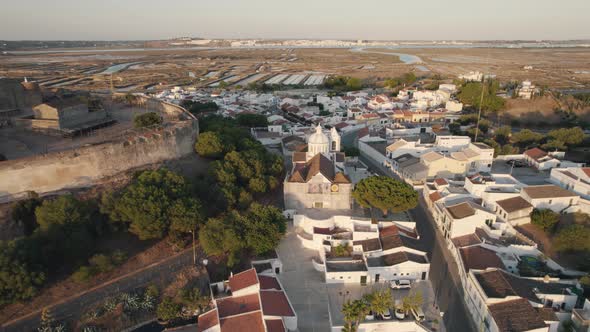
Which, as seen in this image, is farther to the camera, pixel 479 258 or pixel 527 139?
pixel 527 139

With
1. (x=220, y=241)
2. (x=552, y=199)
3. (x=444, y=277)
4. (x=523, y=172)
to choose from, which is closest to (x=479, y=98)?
(x=523, y=172)

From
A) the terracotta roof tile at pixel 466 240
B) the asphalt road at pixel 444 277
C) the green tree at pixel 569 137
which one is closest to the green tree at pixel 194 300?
the asphalt road at pixel 444 277

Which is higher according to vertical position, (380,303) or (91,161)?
(91,161)

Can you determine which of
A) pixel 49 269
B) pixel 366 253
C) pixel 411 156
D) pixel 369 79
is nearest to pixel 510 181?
pixel 411 156

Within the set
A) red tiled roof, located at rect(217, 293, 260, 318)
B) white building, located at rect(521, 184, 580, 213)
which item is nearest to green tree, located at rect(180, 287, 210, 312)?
red tiled roof, located at rect(217, 293, 260, 318)

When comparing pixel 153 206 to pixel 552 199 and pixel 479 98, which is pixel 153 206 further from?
pixel 479 98

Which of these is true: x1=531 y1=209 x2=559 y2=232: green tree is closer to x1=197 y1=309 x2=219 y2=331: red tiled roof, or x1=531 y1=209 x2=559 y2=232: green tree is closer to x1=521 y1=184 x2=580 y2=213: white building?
x1=521 y1=184 x2=580 y2=213: white building
